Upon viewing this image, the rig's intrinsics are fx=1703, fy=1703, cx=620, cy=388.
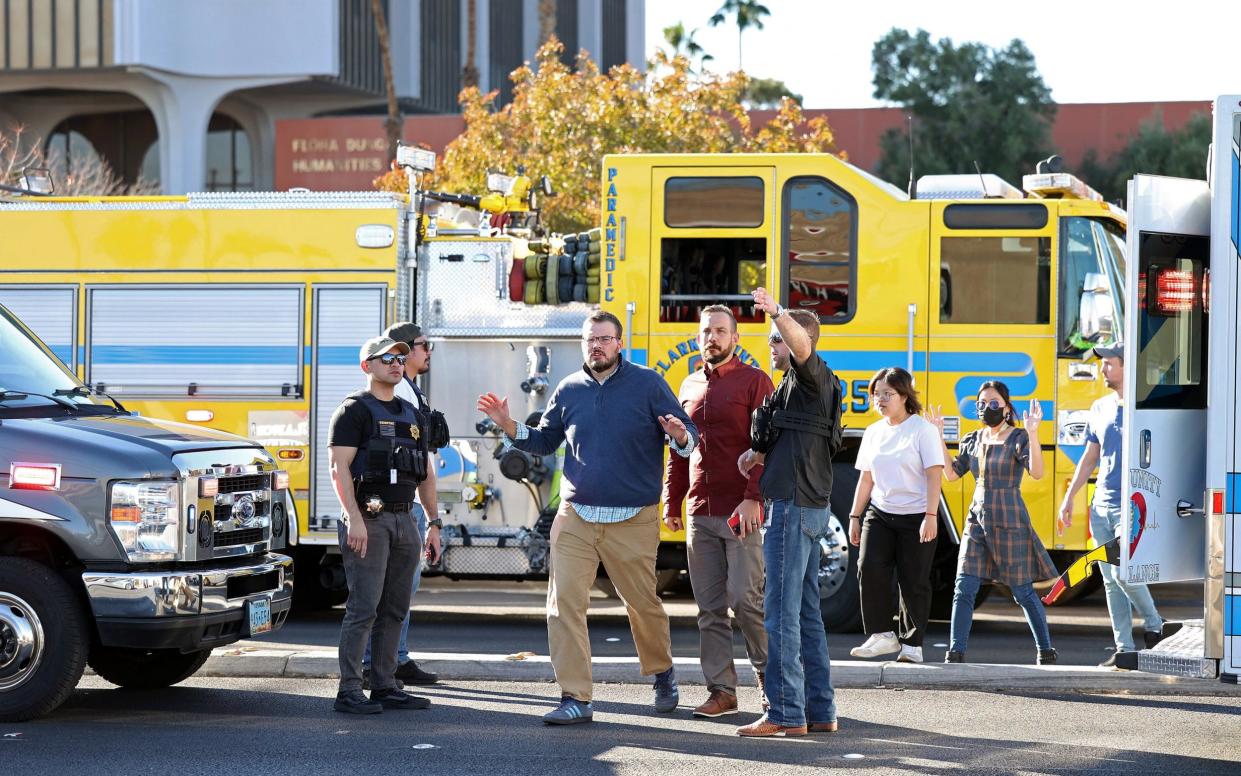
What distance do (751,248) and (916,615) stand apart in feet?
9.24

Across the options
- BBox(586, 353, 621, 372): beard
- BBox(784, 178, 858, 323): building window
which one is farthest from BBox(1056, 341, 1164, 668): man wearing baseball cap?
BBox(586, 353, 621, 372): beard

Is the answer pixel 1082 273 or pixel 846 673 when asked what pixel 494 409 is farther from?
pixel 1082 273

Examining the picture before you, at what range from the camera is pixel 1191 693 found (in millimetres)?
8906

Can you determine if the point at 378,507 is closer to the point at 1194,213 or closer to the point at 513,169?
the point at 1194,213

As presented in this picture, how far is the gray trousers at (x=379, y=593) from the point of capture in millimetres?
8172

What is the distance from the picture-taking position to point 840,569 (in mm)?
11016

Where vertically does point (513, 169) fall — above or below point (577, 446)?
above

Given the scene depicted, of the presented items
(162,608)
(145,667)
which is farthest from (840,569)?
(162,608)

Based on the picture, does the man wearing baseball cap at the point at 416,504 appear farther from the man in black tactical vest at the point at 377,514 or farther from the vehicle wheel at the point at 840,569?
the vehicle wheel at the point at 840,569

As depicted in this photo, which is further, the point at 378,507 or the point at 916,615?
the point at 916,615

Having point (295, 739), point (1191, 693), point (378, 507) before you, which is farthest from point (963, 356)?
point (295, 739)

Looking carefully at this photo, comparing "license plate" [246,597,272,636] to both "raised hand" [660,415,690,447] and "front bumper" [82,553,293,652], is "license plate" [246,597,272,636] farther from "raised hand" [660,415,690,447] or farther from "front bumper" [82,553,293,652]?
"raised hand" [660,415,690,447]

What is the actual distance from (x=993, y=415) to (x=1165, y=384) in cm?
215

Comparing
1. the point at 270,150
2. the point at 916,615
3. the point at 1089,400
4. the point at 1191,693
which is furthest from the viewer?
the point at 270,150
